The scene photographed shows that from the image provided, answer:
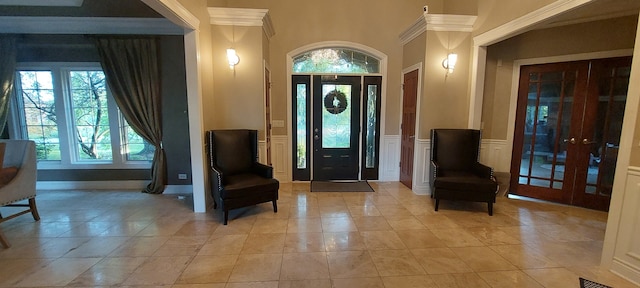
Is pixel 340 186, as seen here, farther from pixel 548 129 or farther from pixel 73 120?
pixel 73 120

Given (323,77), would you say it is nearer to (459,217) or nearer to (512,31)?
(512,31)

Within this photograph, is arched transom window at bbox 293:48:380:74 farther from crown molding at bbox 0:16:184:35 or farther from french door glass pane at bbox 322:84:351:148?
crown molding at bbox 0:16:184:35

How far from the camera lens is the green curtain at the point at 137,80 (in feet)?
12.5

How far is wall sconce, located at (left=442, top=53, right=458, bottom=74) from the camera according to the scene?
12.2 feet

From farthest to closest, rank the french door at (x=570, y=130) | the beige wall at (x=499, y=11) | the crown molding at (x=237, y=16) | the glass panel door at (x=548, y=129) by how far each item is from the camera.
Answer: the glass panel door at (x=548, y=129)
the crown molding at (x=237, y=16)
the french door at (x=570, y=130)
the beige wall at (x=499, y=11)

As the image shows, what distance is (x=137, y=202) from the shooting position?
3645mm

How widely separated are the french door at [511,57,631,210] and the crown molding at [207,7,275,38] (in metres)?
3.92

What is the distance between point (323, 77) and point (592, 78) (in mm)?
3687

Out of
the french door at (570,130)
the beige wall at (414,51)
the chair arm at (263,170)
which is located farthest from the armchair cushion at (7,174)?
the french door at (570,130)

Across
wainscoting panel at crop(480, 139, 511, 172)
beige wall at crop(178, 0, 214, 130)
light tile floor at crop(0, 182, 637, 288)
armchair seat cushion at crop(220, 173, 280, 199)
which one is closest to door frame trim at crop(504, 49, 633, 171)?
wainscoting panel at crop(480, 139, 511, 172)

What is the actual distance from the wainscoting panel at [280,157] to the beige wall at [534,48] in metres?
3.33

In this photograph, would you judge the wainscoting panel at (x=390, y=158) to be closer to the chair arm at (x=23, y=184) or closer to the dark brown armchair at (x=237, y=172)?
the dark brown armchair at (x=237, y=172)

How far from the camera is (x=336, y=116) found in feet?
15.1

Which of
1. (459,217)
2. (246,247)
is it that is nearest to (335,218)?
(246,247)
